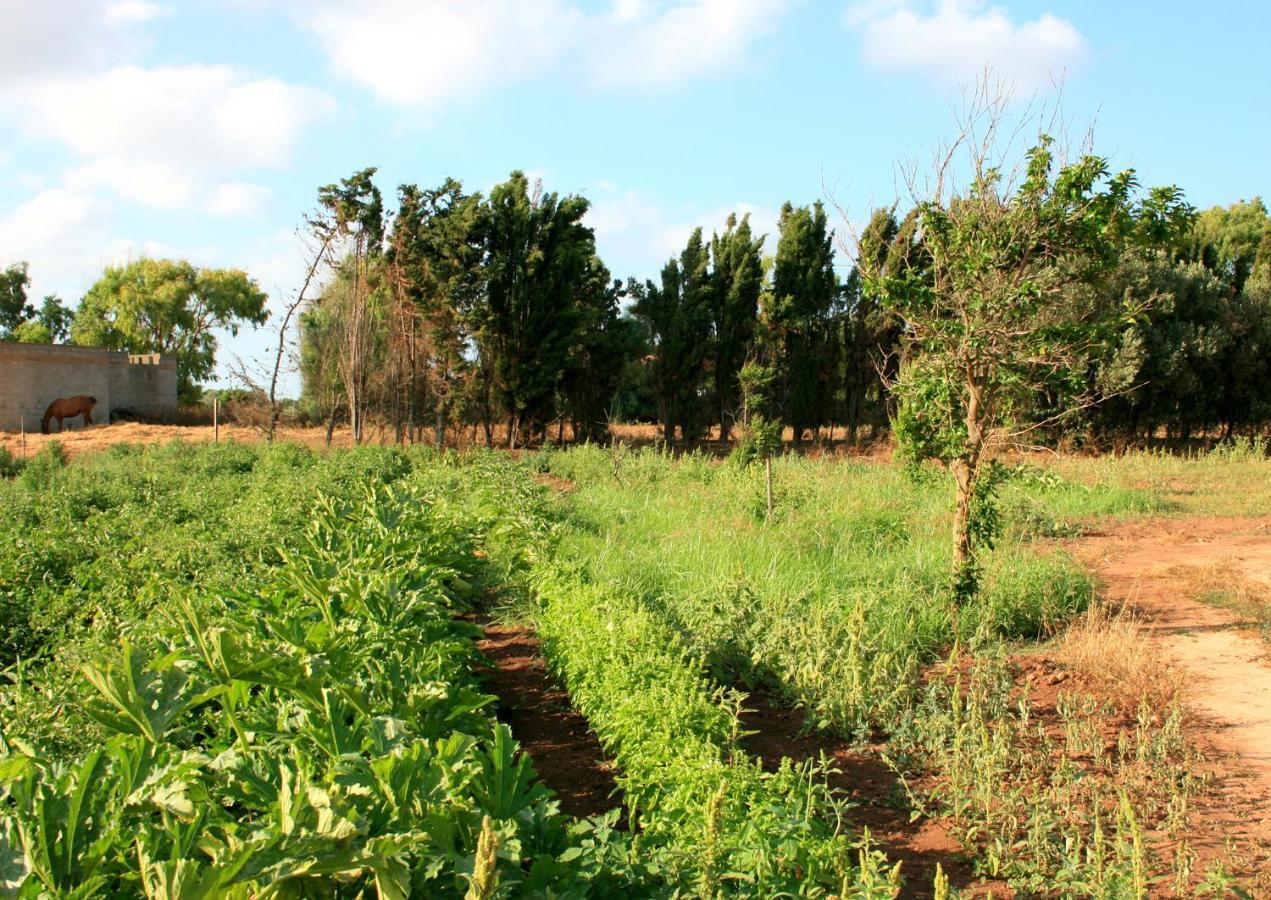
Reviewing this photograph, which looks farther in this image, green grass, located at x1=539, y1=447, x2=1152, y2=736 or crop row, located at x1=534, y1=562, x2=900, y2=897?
green grass, located at x1=539, y1=447, x2=1152, y2=736

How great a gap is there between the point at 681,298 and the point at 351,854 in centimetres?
2601

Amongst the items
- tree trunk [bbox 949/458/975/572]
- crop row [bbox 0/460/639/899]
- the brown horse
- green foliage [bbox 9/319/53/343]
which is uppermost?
green foliage [bbox 9/319/53/343]

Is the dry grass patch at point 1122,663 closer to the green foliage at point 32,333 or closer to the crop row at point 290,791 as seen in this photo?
the crop row at point 290,791

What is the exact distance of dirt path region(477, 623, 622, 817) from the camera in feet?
15.2

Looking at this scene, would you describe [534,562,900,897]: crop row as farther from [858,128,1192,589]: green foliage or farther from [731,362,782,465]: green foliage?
[731,362,782,465]: green foliage

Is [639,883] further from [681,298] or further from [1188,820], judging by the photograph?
[681,298]

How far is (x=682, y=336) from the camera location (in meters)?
26.9

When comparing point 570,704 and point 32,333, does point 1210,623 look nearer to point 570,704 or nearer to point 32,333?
point 570,704

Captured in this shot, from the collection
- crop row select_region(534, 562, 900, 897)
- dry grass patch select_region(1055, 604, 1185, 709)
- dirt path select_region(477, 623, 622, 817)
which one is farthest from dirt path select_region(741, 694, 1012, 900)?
dry grass patch select_region(1055, 604, 1185, 709)

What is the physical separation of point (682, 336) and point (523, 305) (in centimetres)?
473

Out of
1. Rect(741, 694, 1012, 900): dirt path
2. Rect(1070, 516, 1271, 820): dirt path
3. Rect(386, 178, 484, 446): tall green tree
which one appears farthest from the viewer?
Rect(386, 178, 484, 446): tall green tree

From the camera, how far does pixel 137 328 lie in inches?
1644

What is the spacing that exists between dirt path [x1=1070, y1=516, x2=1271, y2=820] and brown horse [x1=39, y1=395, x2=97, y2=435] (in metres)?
27.2

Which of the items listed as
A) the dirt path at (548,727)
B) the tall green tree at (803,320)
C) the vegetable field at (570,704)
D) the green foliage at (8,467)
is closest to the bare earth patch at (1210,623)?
the vegetable field at (570,704)
